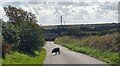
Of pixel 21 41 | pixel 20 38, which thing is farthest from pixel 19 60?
pixel 20 38

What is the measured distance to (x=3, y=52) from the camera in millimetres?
27344

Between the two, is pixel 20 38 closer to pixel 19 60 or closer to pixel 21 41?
pixel 21 41

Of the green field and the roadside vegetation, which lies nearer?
the green field

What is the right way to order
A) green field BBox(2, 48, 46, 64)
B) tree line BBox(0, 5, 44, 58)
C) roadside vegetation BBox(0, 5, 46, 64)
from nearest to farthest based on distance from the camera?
green field BBox(2, 48, 46, 64)
roadside vegetation BBox(0, 5, 46, 64)
tree line BBox(0, 5, 44, 58)

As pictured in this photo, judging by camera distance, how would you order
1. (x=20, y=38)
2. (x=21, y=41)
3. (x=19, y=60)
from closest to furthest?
1. (x=19, y=60)
2. (x=21, y=41)
3. (x=20, y=38)

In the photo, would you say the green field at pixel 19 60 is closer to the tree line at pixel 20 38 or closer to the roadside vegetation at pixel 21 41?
the roadside vegetation at pixel 21 41

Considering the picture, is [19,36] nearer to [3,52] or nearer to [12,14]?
[3,52]

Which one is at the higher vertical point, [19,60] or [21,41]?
[19,60]

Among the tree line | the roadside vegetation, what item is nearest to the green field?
the roadside vegetation

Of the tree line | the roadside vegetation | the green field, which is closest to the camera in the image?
the green field

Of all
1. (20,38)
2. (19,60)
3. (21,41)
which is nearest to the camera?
(19,60)

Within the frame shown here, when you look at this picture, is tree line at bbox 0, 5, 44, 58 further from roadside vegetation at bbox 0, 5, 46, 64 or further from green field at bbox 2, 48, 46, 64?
green field at bbox 2, 48, 46, 64

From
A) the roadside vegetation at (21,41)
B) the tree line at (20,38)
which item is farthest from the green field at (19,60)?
the tree line at (20,38)

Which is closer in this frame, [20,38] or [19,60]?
[19,60]
